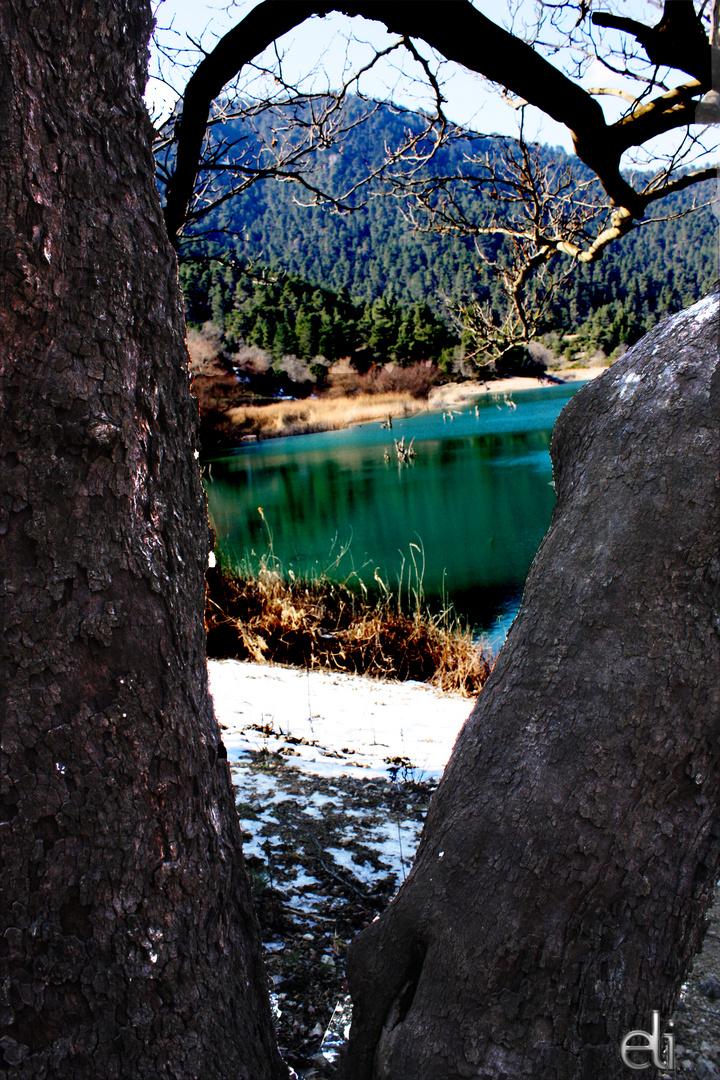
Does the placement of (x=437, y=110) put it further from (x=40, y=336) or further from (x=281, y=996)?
(x=281, y=996)

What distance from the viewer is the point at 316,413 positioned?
2200 centimetres

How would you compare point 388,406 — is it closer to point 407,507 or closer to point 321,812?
point 407,507

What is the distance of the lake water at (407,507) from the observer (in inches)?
363

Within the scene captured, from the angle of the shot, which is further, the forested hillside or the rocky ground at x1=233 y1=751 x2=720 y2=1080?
the forested hillside

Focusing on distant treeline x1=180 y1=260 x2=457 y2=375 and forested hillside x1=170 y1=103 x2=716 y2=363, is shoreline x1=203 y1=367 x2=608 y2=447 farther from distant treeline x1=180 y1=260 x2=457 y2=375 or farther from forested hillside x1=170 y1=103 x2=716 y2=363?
forested hillside x1=170 y1=103 x2=716 y2=363

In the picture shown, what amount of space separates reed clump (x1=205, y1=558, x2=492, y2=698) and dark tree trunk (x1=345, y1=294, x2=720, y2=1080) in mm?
4477

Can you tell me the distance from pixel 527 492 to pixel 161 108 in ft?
31.4

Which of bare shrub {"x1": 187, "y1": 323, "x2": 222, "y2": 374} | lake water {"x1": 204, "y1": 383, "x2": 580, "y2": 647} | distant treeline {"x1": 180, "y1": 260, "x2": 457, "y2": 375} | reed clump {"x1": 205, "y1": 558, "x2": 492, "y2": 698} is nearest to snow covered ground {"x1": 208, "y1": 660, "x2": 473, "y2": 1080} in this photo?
reed clump {"x1": 205, "y1": 558, "x2": 492, "y2": 698}

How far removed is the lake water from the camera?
363 inches

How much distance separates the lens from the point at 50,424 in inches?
36.1

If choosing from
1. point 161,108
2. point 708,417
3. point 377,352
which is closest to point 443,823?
point 708,417

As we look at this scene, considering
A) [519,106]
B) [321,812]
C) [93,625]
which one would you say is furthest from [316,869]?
[519,106]

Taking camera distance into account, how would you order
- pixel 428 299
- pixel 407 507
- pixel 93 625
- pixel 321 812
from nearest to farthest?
pixel 93 625 < pixel 321 812 < pixel 407 507 < pixel 428 299

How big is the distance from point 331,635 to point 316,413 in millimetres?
16212
